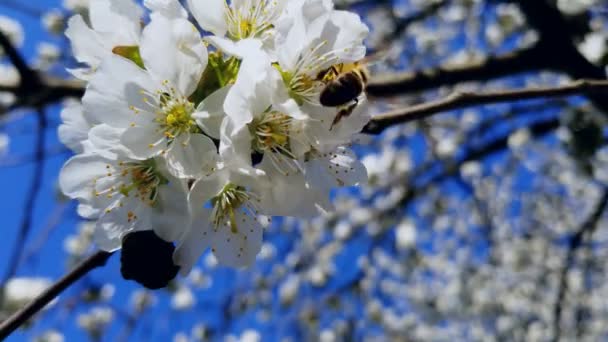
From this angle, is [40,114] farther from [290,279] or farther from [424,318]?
[424,318]

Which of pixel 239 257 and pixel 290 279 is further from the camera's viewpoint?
pixel 290 279

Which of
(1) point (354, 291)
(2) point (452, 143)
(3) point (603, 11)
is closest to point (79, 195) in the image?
(3) point (603, 11)

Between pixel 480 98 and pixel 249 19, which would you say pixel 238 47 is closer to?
pixel 249 19

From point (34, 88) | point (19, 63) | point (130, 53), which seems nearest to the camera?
point (130, 53)

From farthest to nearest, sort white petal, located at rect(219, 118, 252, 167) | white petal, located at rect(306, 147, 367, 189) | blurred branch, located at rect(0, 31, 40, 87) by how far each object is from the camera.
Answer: blurred branch, located at rect(0, 31, 40, 87) < white petal, located at rect(306, 147, 367, 189) < white petal, located at rect(219, 118, 252, 167)

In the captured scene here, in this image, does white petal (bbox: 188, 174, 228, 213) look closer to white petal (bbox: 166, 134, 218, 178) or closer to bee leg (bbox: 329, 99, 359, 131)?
white petal (bbox: 166, 134, 218, 178)

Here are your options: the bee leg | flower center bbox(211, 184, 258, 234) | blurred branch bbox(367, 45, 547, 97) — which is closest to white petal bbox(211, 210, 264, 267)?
flower center bbox(211, 184, 258, 234)

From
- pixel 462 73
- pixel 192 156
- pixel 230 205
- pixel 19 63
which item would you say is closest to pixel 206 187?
pixel 192 156

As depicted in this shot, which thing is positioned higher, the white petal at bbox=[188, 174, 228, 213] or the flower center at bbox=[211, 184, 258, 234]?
the white petal at bbox=[188, 174, 228, 213]
